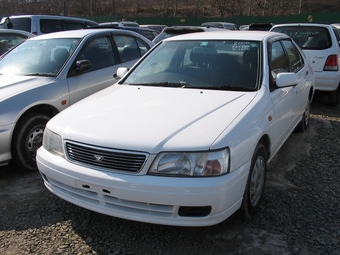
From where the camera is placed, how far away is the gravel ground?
107 inches

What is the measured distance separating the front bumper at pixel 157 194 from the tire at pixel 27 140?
1427mm

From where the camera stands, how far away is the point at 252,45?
3.84 m

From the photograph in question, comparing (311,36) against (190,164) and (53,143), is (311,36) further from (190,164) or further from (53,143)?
(53,143)

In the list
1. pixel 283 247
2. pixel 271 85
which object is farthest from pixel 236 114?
pixel 283 247

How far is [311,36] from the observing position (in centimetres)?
731

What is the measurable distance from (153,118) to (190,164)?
0.59 metres

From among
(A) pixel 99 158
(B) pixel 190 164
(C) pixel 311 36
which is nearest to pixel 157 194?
(B) pixel 190 164

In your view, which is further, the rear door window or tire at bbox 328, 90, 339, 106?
tire at bbox 328, 90, 339, 106

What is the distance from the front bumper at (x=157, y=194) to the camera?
2439mm

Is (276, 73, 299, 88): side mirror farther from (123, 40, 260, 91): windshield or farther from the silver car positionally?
the silver car

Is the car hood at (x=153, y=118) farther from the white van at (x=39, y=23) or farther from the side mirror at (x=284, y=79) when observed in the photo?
the white van at (x=39, y=23)

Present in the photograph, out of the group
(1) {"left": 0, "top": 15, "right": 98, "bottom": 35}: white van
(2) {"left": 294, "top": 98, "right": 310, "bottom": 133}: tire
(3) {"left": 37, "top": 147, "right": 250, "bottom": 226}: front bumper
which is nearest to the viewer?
(3) {"left": 37, "top": 147, "right": 250, "bottom": 226}: front bumper

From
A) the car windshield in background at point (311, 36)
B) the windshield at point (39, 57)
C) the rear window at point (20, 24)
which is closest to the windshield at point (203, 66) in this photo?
the windshield at point (39, 57)

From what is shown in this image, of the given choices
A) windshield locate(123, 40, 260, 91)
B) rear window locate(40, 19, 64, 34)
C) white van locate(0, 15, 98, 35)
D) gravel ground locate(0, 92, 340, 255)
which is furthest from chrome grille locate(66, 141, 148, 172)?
rear window locate(40, 19, 64, 34)
